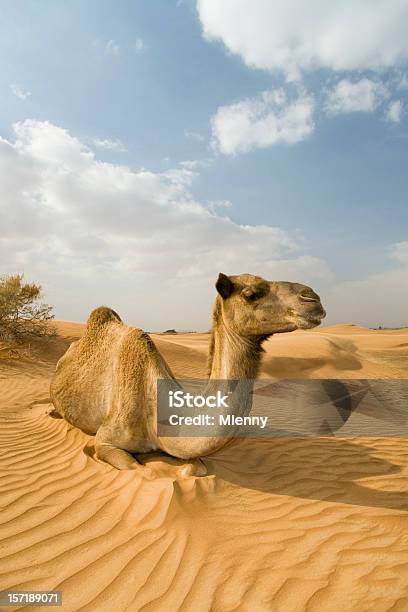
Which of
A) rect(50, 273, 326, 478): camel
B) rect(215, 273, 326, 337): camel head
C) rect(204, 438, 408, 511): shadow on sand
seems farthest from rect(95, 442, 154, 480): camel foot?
rect(215, 273, 326, 337): camel head

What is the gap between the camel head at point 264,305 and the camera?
2.74 m

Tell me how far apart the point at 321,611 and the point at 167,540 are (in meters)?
1.14

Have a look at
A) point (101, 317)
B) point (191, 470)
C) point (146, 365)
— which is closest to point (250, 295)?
point (146, 365)

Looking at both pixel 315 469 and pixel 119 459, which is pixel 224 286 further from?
pixel 315 469

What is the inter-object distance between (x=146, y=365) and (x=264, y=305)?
1.75 metres

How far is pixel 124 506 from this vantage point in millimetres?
3152

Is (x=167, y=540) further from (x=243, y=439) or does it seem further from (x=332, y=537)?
(x=243, y=439)

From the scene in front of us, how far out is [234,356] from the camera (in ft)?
10.1

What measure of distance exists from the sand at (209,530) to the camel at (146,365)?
0.30 metres

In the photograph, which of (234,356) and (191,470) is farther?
(191,470)

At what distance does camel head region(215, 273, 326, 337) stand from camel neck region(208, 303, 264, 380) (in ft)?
0.23

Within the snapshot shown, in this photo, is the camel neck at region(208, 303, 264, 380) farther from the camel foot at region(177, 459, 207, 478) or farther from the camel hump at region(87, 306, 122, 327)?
the camel hump at region(87, 306, 122, 327)

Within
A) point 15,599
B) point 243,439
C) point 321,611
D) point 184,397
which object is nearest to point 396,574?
point 321,611

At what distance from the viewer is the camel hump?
208 inches
